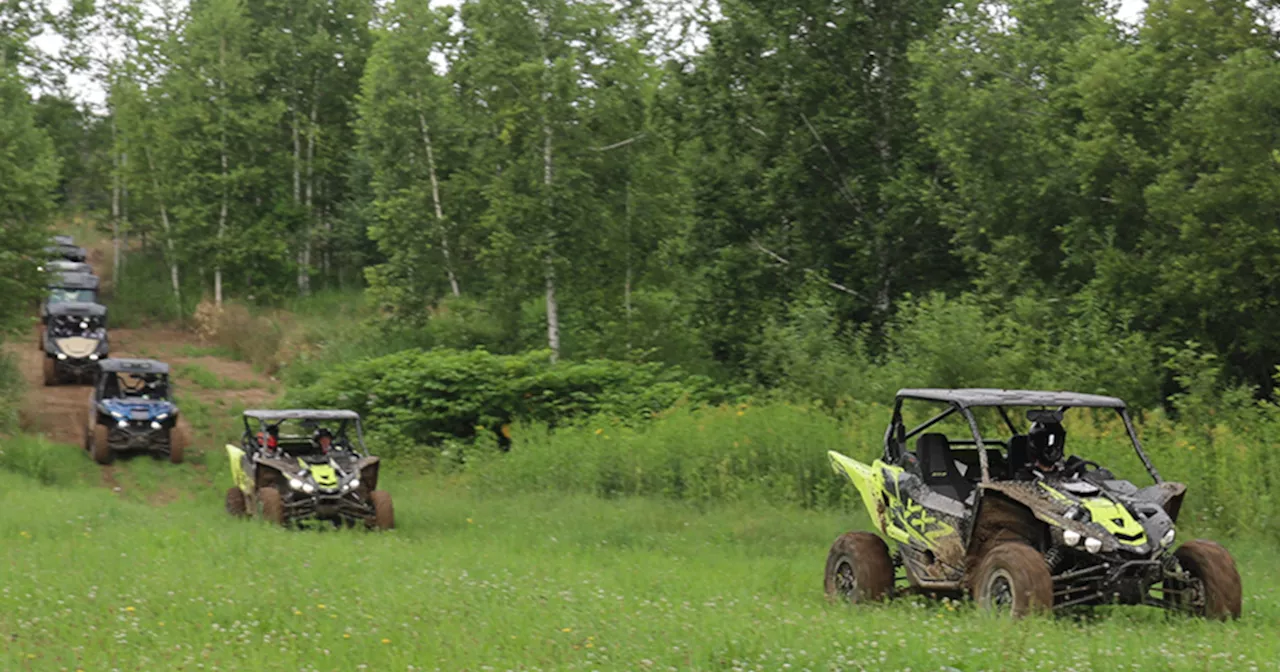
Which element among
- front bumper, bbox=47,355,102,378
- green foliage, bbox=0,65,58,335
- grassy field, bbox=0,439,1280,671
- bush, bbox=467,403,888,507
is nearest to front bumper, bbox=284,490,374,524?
grassy field, bbox=0,439,1280,671

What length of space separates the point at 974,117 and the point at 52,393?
24.3 meters

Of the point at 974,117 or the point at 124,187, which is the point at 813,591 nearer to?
the point at 974,117

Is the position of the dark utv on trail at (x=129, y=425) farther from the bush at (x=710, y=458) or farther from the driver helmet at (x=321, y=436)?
the bush at (x=710, y=458)

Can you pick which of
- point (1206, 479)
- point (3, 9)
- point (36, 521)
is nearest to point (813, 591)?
point (1206, 479)

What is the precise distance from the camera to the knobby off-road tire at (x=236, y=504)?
20047 millimetres

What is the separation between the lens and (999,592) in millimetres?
9602

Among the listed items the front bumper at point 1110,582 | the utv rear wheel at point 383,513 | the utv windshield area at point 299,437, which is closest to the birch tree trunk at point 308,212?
the utv windshield area at point 299,437

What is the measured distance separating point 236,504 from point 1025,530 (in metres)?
13.8

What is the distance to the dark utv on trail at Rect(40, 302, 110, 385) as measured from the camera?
115ft

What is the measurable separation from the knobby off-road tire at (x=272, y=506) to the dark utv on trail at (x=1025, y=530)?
913cm

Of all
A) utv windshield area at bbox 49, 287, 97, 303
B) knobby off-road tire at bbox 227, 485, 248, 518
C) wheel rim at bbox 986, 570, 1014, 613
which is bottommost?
knobby off-road tire at bbox 227, 485, 248, 518

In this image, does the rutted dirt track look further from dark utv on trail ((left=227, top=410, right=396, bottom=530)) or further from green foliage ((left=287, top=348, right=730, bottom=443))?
dark utv on trail ((left=227, top=410, right=396, bottom=530))

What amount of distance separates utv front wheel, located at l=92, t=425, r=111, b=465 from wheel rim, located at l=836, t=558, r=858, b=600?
19.9m

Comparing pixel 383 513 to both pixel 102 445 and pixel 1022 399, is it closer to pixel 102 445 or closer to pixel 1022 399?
pixel 1022 399
